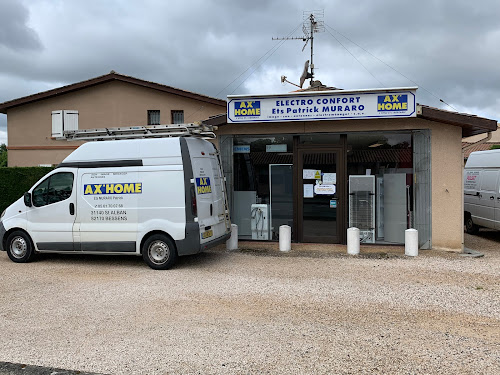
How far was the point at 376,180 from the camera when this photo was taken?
9.92m

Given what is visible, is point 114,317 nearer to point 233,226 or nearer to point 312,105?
point 233,226

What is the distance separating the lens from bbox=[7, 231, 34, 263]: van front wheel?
8430mm

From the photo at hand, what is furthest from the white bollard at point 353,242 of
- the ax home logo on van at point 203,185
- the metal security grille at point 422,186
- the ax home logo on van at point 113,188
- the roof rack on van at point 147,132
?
the ax home logo on van at point 113,188

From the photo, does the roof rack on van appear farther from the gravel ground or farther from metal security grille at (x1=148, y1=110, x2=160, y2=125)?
metal security grille at (x1=148, y1=110, x2=160, y2=125)

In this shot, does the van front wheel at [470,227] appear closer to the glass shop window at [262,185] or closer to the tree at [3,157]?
the glass shop window at [262,185]

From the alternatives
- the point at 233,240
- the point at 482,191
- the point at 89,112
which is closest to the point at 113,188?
the point at 233,240

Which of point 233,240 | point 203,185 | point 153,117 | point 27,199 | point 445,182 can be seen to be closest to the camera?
point 203,185

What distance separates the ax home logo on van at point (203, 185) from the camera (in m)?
7.69

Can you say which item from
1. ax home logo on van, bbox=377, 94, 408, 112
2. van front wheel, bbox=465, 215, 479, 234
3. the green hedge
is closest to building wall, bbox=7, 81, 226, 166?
the green hedge

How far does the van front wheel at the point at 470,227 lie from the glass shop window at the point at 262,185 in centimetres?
590

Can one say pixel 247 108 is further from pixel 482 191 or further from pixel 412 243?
pixel 482 191

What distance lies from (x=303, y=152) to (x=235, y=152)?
170 cm

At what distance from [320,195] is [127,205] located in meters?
A: 4.47

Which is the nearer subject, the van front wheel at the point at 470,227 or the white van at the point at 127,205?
the white van at the point at 127,205
